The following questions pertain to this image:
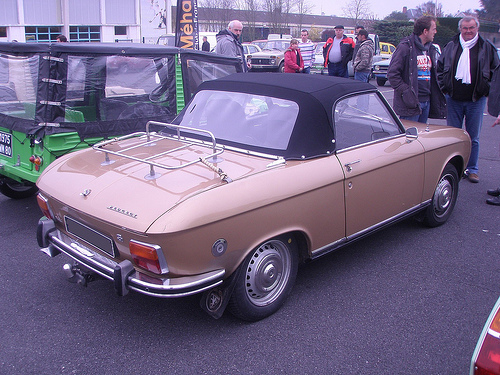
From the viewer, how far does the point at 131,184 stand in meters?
3.05

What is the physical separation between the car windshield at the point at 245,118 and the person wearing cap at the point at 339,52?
290 inches

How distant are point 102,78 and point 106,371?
129 inches

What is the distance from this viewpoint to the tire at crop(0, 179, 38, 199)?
559 cm

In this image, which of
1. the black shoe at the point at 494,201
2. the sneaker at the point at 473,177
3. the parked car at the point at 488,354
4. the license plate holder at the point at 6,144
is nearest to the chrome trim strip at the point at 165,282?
the parked car at the point at 488,354

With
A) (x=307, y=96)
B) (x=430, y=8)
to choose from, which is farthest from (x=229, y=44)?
(x=430, y=8)

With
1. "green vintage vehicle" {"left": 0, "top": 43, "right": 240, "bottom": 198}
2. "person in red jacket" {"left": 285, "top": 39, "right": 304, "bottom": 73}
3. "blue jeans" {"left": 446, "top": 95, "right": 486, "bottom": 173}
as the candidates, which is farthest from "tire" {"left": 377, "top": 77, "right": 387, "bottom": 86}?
"green vintage vehicle" {"left": 0, "top": 43, "right": 240, "bottom": 198}

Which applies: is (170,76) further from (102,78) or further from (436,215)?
(436,215)

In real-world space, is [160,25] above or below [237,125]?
above

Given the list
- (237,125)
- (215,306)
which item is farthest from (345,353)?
(237,125)

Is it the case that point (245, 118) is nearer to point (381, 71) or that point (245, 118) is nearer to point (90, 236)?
point (90, 236)

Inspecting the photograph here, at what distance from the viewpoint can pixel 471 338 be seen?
10.4 ft

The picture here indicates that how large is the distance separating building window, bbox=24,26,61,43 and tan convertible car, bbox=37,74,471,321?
26.1 m

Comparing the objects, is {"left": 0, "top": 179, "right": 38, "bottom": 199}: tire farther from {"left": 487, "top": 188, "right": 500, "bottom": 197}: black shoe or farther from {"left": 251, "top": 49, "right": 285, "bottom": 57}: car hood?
{"left": 251, "top": 49, "right": 285, "bottom": 57}: car hood

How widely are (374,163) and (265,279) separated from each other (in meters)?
1.32
